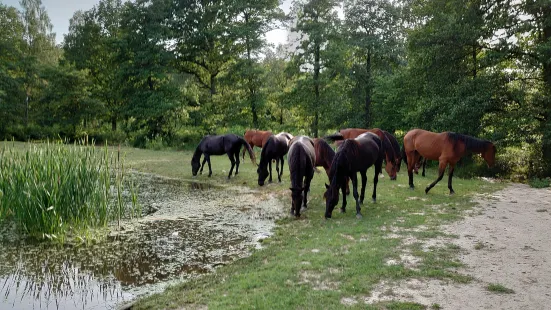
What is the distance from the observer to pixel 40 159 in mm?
6512

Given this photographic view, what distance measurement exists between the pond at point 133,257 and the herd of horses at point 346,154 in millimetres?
1318

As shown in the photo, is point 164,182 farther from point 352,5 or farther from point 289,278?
point 352,5

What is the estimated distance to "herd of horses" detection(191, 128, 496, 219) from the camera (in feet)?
24.3

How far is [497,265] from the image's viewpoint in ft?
15.9

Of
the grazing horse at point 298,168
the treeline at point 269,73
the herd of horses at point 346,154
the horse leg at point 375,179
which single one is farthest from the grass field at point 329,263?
the treeline at point 269,73

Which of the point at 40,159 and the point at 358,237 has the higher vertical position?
the point at 40,159

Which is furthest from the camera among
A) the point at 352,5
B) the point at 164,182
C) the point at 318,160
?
the point at 352,5

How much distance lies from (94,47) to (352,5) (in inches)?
902

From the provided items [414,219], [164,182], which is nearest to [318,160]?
[414,219]

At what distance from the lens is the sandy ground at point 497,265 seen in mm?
3848

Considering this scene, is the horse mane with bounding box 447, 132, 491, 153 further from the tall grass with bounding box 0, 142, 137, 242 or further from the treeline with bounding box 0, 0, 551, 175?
the tall grass with bounding box 0, 142, 137, 242

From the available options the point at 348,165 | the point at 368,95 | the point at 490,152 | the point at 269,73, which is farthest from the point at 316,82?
the point at 348,165

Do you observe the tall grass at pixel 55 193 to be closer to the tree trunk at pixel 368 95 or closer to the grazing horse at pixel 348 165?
the grazing horse at pixel 348 165

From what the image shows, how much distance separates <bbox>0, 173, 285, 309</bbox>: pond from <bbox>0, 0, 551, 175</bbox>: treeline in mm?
10206
